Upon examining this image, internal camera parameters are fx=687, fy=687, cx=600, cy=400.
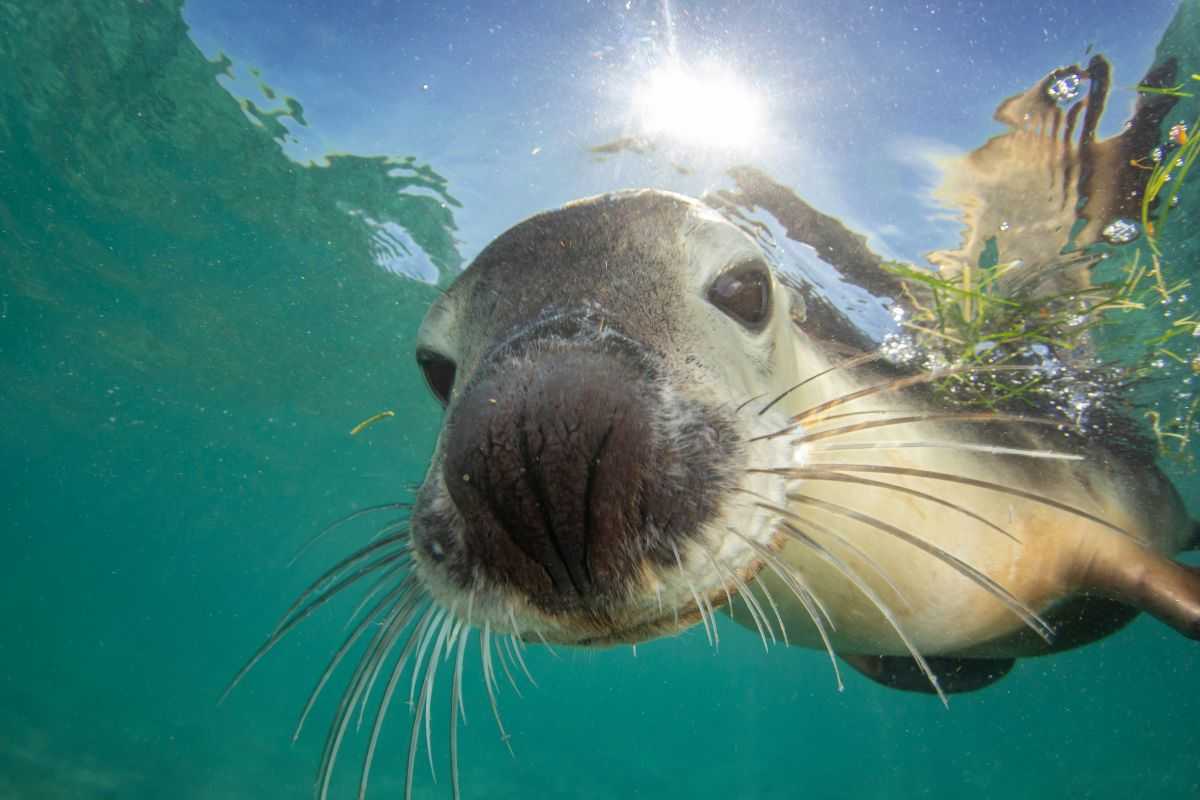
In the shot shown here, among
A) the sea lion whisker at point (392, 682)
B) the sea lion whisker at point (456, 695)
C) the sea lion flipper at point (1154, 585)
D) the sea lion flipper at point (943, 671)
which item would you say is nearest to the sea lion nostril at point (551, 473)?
the sea lion whisker at point (456, 695)

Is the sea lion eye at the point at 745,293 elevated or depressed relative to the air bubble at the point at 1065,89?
depressed

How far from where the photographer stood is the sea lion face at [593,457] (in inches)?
53.4

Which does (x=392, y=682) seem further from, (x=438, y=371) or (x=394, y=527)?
(x=438, y=371)

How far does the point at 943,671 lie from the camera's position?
4.32 metres

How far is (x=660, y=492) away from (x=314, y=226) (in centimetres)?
1220

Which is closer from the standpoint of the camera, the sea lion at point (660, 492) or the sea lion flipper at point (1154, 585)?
the sea lion at point (660, 492)

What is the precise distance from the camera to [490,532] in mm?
1419

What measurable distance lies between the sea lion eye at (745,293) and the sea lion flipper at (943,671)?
2941 millimetres

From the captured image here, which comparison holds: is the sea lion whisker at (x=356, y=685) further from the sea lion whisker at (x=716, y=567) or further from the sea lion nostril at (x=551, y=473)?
the sea lion whisker at (x=716, y=567)

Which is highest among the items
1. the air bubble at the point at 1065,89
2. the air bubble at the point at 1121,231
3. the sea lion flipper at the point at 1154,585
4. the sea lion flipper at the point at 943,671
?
the air bubble at the point at 1065,89

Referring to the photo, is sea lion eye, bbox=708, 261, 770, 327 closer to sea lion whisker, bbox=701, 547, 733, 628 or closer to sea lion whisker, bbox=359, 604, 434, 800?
sea lion whisker, bbox=701, 547, 733, 628

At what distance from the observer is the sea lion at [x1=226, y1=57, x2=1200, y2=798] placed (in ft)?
4.54

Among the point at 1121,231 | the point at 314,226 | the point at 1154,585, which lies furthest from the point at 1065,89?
the point at 314,226

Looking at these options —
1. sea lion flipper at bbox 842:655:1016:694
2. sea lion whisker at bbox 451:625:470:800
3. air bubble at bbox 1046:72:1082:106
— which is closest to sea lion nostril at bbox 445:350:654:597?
sea lion whisker at bbox 451:625:470:800
